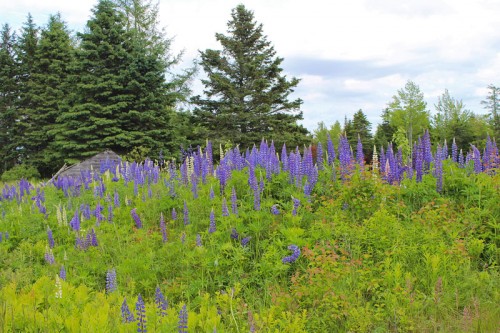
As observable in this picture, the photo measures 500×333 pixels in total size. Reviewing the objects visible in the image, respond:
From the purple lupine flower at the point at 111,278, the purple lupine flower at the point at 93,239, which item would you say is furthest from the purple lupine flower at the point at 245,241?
the purple lupine flower at the point at 93,239

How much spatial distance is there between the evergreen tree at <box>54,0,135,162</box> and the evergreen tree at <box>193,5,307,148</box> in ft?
21.3

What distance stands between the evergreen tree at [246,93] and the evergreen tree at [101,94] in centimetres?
650

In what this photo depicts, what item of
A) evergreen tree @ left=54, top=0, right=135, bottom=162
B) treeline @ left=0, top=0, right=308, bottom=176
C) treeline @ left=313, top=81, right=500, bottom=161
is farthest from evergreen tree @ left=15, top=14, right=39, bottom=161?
treeline @ left=313, top=81, right=500, bottom=161

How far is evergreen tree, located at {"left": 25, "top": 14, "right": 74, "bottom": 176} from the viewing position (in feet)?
105

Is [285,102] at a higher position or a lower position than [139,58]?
lower

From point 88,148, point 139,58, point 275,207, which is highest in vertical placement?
point 139,58

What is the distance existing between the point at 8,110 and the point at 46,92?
383 cm

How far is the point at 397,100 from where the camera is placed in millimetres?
48625

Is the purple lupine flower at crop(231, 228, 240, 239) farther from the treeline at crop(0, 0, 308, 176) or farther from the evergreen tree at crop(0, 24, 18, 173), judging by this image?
the evergreen tree at crop(0, 24, 18, 173)

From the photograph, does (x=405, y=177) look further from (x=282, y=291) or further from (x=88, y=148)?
(x=88, y=148)

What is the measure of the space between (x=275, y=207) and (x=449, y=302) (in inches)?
95.0

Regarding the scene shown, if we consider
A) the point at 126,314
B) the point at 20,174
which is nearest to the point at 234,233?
the point at 126,314

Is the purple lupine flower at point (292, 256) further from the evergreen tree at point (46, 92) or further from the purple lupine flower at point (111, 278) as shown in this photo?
the evergreen tree at point (46, 92)

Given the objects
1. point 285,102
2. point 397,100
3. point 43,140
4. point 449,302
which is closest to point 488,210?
point 449,302
